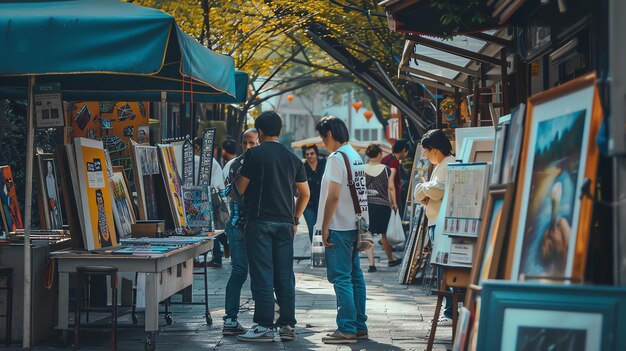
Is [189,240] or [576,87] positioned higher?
[576,87]

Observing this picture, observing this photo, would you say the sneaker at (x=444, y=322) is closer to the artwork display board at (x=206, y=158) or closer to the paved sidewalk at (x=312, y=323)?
the paved sidewalk at (x=312, y=323)

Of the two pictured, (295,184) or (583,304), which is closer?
(583,304)

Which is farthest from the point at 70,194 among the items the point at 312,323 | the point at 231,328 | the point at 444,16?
the point at 444,16

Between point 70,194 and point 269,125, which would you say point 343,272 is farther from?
point 70,194

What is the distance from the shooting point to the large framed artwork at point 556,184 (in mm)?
4566

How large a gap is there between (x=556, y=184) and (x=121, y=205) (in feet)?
19.2

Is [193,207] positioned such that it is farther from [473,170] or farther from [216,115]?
[216,115]

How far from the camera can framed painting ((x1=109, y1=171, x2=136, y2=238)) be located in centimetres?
969

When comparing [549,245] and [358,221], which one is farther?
[358,221]

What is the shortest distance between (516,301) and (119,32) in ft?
14.0

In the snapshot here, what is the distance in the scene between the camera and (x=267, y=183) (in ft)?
29.8

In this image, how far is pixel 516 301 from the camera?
4723 mm

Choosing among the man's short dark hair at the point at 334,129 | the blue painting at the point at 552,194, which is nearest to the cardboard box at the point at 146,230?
the man's short dark hair at the point at 334,129

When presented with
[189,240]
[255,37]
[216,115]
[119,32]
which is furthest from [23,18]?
[216,115]
